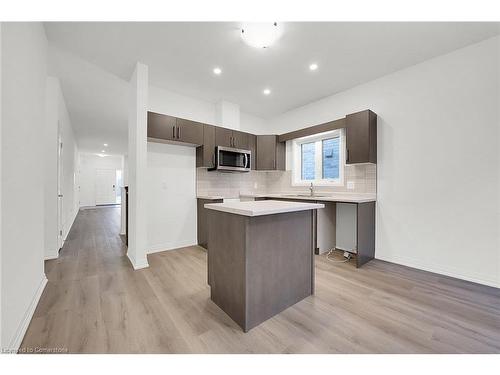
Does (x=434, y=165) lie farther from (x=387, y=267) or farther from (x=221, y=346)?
(x=221, y=346)

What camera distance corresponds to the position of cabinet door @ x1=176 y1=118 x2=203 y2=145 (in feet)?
10.3

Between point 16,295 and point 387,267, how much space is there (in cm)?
349

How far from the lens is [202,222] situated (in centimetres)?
344

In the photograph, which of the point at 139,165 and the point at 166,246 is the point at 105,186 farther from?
the point at 139,165

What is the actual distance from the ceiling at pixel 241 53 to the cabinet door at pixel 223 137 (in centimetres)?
60

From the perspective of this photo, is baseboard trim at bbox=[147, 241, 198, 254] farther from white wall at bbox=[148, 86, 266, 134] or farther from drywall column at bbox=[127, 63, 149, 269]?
white wall at bbox=[148, 86, 266, 134]

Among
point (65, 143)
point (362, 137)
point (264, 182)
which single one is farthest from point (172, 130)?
point (65, 143)

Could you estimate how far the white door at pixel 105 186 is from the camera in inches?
421

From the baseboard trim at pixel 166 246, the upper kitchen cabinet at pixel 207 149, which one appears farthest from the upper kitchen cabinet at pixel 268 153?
the baseboard trim at pixel 166 246

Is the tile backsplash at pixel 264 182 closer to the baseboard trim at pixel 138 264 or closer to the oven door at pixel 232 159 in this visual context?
Answer: the oven door at pixel 232 159

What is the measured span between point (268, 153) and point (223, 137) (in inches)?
39.4

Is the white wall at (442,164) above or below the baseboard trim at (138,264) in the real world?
above

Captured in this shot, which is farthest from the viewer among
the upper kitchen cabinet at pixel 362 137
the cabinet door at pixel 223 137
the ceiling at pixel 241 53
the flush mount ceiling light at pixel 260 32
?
the cabinet door at pixel 223 137
